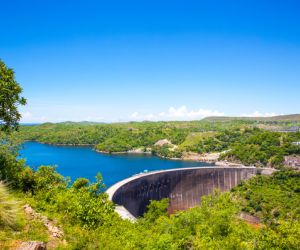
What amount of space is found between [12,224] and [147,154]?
296 ft

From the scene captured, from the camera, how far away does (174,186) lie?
4003 centimetres

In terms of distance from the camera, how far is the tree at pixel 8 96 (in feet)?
37.9

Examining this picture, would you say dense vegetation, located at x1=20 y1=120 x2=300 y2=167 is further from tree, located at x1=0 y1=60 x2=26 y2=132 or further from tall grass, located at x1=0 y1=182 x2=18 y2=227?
tall grass, located at x1=0 y1=182 x2=18 y2=227

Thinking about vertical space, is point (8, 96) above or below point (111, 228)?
above

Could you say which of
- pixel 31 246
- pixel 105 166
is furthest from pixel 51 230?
pixel 105 166

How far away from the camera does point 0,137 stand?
15328 millimetres

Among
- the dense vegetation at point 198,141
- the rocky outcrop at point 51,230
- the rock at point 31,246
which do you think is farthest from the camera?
the dense vegetation at point 198,141

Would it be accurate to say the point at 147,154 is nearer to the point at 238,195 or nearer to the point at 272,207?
the point at 238,195

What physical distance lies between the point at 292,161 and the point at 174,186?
31.0m

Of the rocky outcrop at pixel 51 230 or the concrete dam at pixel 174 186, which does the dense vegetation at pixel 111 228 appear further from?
the concrete dam at pixel 174 186

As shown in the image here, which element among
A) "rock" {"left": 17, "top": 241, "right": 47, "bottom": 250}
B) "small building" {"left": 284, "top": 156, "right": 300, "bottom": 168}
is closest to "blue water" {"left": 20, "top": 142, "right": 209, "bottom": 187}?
"small building" {"left": 284, "top": 156, "right": 300, "bottom": 168}

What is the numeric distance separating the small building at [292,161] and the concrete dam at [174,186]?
501 inches

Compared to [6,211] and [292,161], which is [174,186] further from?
[6,211]

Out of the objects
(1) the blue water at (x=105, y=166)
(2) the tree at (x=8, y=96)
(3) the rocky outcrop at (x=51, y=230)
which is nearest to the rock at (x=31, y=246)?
(3) the rocky outcrop at (x=51, y=230)
